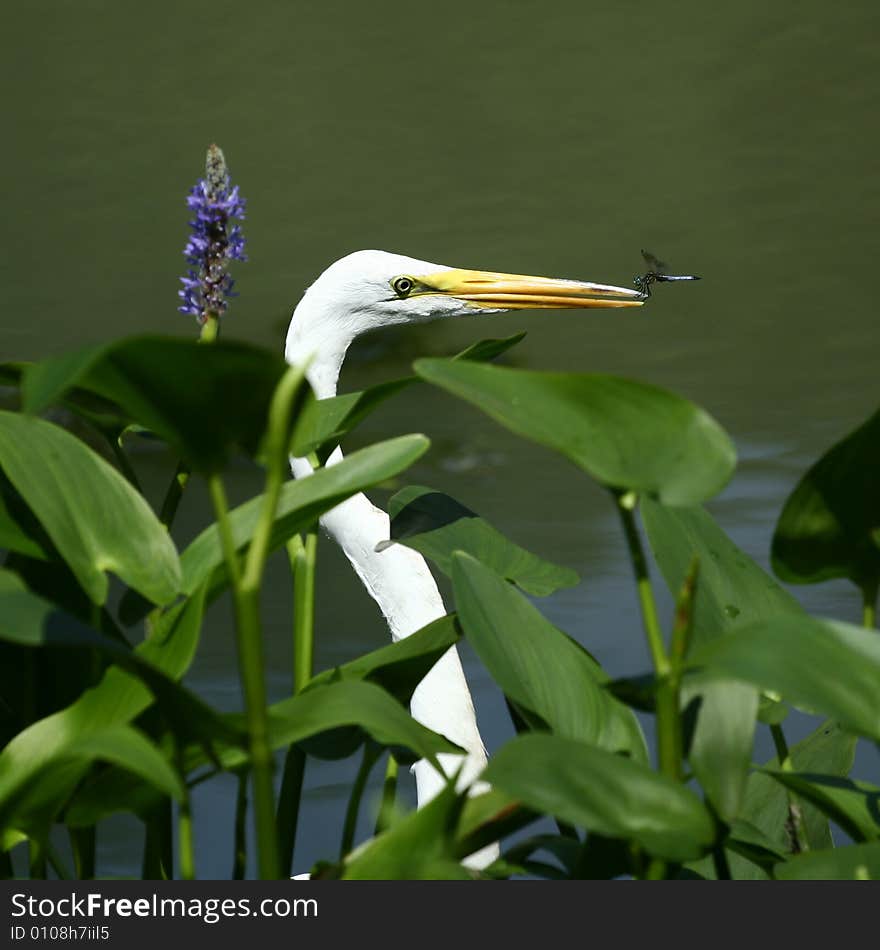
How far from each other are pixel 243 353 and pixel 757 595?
385 millimetres

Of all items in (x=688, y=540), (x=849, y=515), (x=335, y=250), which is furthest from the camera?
(x=335, y=250)

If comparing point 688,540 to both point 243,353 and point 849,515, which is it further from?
point 243,353

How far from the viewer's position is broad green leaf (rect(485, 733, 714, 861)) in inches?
19.4

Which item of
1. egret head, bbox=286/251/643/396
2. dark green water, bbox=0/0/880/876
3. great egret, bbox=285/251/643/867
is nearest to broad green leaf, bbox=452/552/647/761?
great egret, bbox=285/251/643/867

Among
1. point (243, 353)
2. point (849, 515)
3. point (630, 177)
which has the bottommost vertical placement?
point (630, 177)

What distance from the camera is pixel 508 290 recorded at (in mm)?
1479

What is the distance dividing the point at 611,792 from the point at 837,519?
18cm

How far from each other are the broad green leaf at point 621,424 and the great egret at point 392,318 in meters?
0.75

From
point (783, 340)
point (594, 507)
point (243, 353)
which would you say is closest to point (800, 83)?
point (783, 340)

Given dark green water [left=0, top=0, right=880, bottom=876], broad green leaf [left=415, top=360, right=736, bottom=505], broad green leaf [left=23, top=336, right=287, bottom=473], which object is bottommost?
dark green water [left=0, top=0, right=880, bottom=876]

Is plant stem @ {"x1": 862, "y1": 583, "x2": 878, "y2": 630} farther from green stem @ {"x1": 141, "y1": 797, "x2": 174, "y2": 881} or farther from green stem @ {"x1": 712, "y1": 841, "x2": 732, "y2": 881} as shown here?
green stem @ {"x1": 141, "y1": 797, "x2": 174, "y2": 881}

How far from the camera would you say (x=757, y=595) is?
75 centimetres

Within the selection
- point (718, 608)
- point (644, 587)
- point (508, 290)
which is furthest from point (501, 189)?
point (644, 587)

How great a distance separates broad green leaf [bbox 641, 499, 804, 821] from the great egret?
0.53 meters
